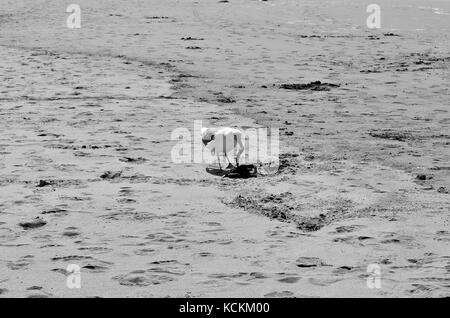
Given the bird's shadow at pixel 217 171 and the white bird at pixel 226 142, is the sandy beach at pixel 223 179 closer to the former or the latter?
the bird's shadow at pixel 217 171

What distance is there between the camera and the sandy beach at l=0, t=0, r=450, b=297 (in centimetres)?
462

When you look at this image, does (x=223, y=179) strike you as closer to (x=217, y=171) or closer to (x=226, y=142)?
(x=217, y=171)

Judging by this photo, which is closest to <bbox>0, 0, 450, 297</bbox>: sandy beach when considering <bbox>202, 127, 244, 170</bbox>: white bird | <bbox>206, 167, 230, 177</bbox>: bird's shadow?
<bbox>206, 167, 230, 177</bbox>: bird's shadow

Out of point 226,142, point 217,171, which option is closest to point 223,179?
point 217,171

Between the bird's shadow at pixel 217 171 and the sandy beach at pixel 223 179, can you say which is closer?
the sandy beach at pixel 223 179

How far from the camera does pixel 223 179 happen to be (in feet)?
21.0

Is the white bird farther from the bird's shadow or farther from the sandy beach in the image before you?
the sandy beach

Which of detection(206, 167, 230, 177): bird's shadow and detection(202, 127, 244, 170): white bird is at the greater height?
detection(202, 127, 244, 170): white bird

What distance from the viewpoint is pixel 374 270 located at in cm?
459

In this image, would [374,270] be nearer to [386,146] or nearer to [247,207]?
[247,207]

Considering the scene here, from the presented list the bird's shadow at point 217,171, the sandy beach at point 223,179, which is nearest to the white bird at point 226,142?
the bird's shadow at point 217,171

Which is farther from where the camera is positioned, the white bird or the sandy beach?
the white bird

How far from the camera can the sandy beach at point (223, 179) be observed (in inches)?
182

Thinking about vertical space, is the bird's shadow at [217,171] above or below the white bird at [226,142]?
below
